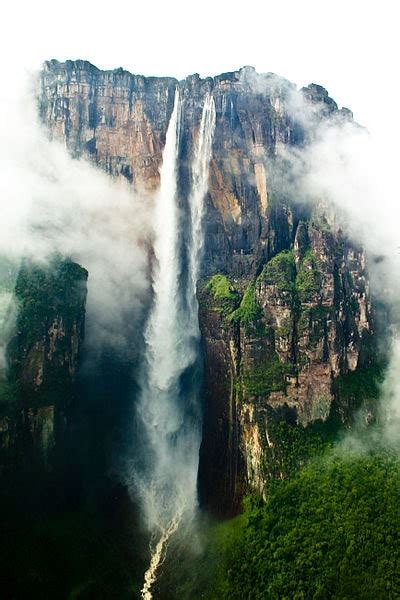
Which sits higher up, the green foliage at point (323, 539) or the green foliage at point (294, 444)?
the green foliage at point (294, 444)

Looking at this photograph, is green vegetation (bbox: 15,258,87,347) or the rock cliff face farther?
the rock cliff face

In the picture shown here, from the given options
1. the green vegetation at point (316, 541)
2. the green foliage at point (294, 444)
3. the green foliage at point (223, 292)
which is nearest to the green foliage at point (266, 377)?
the green foliage at point (294, 444)

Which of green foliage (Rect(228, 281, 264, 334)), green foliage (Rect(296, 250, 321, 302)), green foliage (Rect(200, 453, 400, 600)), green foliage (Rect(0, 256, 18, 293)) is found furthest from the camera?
green foliage (Rect(228, 281, 264, 334))

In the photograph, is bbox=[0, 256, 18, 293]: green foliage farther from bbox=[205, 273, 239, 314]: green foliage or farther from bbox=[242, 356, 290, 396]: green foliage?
bbox=[242, 356, 290, 396]: green foliage

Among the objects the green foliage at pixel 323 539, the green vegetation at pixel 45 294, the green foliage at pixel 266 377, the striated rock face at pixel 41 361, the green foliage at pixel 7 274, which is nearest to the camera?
the green foliage at pixel 323 539

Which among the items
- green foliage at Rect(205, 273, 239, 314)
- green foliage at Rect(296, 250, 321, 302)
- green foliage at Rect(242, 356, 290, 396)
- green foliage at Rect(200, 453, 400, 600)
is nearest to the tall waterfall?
green foliage at Rect(205, 273, 239, 314)

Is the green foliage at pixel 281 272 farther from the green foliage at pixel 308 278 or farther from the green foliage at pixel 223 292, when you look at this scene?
the green foliage at pixel 223 292

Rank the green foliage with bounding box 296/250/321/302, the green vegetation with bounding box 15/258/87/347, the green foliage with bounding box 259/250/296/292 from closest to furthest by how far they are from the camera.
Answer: the green vegetation with bounding box 15/258/87/347 < the green foliage with bounding box 296/250/321/302 < the green foliage with bounding box 259/250/296/292
